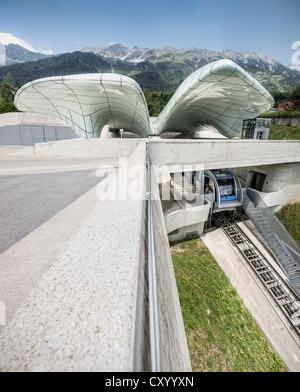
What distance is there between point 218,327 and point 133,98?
17.3 metres

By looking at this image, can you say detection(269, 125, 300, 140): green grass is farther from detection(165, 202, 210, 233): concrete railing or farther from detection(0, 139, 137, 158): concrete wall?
detection(0, 139, 137, 158): concrete wall

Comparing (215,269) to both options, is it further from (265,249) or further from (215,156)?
(215,156)

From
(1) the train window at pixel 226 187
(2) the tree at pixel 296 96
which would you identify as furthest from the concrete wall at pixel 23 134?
(2) the tree at pixel 296 96

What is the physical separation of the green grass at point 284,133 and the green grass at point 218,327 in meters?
31.3

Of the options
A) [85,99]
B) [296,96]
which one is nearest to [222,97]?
[85,99]

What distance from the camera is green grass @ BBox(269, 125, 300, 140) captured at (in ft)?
98.0

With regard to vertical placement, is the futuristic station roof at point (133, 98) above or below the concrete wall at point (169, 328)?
above

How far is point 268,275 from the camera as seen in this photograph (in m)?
10.7

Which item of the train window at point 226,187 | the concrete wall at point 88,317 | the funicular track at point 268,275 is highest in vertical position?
the concrete wall at point 88,317

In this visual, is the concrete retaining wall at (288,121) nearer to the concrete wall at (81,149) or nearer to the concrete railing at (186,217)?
the concrete railing at (186,217)

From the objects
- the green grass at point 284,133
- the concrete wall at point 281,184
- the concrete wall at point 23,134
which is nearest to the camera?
the concrete wall at point 281,184

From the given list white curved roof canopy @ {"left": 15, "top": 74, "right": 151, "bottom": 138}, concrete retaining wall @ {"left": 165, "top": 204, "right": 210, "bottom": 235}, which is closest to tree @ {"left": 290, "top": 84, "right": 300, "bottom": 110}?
white curved roof canopy @ {"left": 15, "top": 74, "right": 151, "bottom": 138}

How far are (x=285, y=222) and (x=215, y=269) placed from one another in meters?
10.1

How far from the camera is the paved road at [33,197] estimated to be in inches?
115
